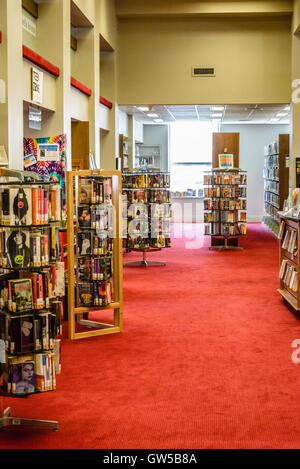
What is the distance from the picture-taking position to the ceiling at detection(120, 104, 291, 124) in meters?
14.8

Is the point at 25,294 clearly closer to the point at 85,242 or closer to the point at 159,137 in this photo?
the point at 85,242

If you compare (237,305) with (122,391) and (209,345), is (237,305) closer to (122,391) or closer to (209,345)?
(209,345)

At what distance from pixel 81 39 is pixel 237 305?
242 inches

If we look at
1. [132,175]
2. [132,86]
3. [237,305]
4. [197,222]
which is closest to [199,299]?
[237,305]

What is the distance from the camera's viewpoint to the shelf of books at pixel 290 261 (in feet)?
21.1

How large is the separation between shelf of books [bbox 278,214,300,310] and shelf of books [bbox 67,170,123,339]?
195 cm

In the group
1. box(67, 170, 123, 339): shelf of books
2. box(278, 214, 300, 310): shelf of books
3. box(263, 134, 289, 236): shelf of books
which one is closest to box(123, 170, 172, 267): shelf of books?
box(278, 214, 300, 310): shelf of books

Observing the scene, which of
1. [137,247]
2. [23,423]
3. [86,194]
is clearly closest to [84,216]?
[86,194]

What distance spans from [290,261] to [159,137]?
14.5 m

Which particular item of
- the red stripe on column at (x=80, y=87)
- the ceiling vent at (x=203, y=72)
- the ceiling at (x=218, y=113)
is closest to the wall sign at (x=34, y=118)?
the red stripe on column at (x=80, y=87)

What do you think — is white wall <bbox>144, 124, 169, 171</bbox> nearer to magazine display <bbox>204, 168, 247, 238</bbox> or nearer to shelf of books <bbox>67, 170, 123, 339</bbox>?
magazine display <bbox>204, 168, 247, 238</bbox>

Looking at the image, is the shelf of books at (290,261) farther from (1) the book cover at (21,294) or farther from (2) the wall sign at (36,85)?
(1) the book cover at (21,294)
